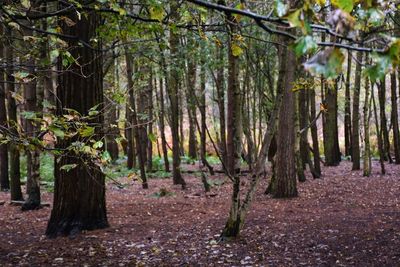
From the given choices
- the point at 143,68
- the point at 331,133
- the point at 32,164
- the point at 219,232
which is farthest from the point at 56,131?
the point at 331,133

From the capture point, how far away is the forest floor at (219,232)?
18.3ft

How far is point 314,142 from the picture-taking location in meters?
14.9

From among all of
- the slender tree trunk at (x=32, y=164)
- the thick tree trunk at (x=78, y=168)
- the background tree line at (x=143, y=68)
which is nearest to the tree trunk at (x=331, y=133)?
the background tree line at (x=143, y=68)

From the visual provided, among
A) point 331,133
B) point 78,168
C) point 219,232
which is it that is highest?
point 331,133

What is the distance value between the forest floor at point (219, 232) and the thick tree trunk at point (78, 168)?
286 millimetres

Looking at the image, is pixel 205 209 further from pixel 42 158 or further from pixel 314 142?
pixel 42 158

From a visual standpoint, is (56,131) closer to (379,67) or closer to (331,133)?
(379,67)

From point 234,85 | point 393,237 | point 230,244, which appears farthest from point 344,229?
point 234,85

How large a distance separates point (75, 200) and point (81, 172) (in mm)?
469

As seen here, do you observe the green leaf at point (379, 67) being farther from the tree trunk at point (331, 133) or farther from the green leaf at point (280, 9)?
the tree trunk at point (331, 133)

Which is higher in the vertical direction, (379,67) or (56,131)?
(379,67)

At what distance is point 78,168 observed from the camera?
6664mm

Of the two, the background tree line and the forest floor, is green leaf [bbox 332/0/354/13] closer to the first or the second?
the background tree line

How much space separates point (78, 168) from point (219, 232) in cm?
242
